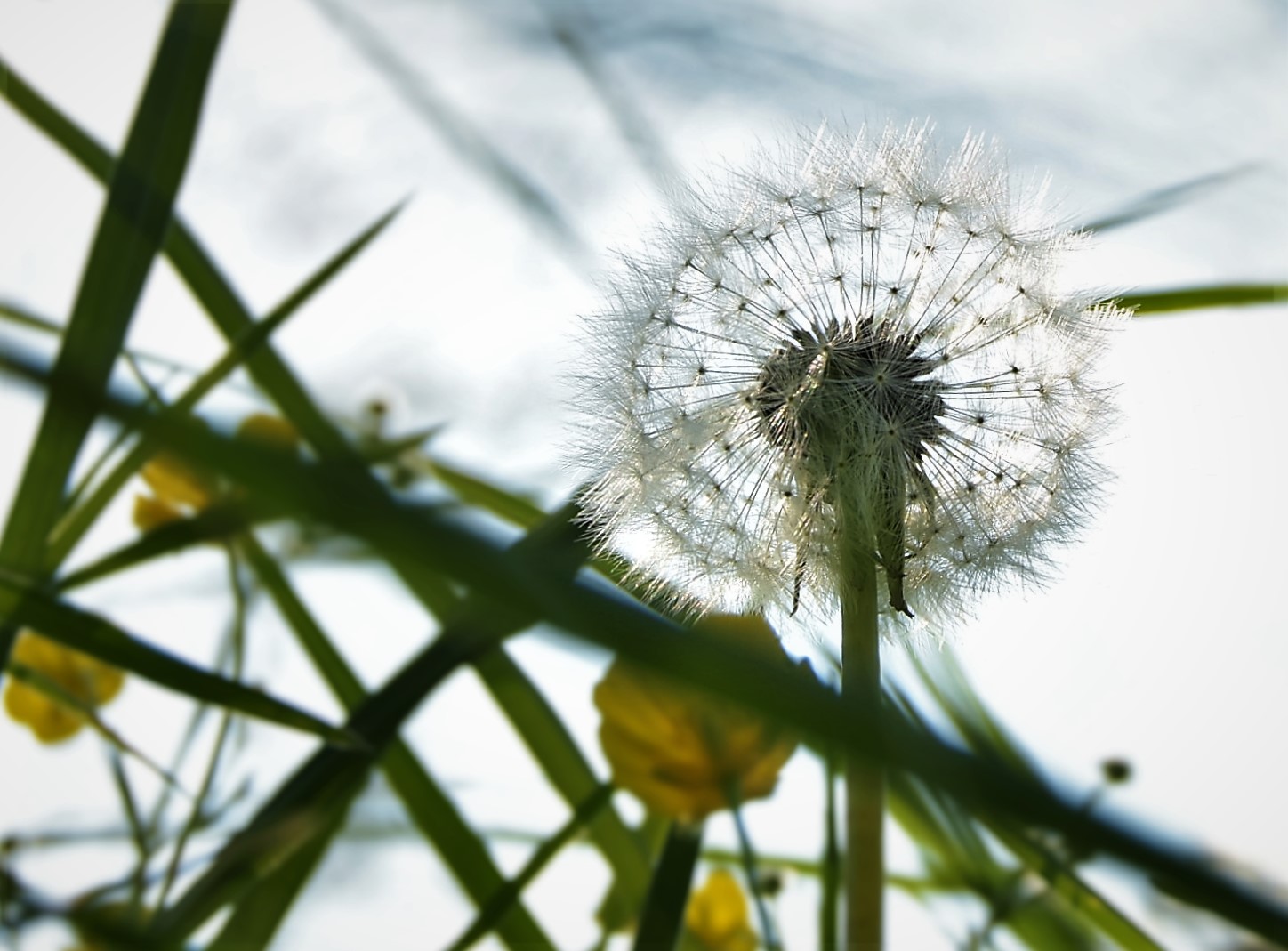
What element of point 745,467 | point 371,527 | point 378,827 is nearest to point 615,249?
point 745,467

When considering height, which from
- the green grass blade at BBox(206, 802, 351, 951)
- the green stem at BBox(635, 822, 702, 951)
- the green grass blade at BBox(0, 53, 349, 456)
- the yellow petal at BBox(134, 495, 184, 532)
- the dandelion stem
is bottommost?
the green grass blade at BBox(206, 802, 351, 951)

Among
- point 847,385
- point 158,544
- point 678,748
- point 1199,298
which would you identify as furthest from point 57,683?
point 1199,298

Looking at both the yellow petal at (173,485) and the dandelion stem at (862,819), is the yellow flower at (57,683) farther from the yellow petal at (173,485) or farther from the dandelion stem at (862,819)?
the dandelion stem at (862,819)

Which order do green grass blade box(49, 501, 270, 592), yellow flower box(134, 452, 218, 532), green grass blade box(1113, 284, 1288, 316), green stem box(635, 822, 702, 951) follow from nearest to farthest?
green stem box(635, 822, 702, 951) < green grass blade box(49, 501, 270, 592) < yellow flower box(134, 452, 218, 532) < green grass blade box(1113, 284, 1288, 316)

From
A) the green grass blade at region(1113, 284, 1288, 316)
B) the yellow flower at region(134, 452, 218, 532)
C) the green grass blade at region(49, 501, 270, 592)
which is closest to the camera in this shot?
the green grass blade at region(49, 501, 270, 592)

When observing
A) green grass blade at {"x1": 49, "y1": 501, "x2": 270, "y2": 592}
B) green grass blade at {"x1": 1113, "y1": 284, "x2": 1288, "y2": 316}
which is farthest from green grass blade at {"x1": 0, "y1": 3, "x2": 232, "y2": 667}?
green grass blade at {"x1": 1113, "y1": 284, "x2": 1288, "y2": 316}

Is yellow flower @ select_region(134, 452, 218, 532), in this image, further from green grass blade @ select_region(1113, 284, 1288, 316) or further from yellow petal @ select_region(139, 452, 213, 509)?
green grass blade @ select_region(1113, 284, 1288, 316)

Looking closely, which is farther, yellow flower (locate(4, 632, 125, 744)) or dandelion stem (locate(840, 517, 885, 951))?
yellow flower (locate(4, 632, 125, 744))
